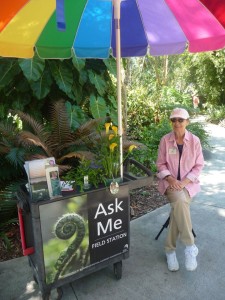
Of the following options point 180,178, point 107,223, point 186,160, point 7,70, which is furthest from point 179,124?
point 7,70

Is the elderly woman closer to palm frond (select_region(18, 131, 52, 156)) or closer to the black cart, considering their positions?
the black cart

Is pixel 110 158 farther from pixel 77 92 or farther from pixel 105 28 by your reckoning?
pixel 77 92

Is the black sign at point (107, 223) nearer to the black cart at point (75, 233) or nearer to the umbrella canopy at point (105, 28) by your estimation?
the black cart at point (75, 233)

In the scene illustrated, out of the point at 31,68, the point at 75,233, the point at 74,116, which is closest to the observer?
the point at 75,233

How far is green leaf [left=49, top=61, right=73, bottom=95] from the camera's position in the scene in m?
4.36

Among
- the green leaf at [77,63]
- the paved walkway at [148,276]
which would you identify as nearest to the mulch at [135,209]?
the paved walkway at [148,276]

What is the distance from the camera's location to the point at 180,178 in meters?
3.14

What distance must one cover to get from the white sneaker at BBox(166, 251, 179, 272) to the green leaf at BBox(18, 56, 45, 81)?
9.07 ft

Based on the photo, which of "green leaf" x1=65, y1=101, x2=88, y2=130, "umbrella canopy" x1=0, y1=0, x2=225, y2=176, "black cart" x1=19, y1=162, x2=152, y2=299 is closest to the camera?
"black cart" x1=19, y1=162, x2=152, y2=299

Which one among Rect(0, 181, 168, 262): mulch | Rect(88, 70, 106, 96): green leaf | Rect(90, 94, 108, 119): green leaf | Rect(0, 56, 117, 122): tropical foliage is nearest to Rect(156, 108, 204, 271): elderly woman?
Rect(0, 181, 168, 262): mulch

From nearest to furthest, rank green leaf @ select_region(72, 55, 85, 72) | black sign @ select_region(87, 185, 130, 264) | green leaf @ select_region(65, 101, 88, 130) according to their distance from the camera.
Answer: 1. black sign @ select_region(87, 185, 130, 264)
2. green leaf @ select_region(72, 55, 85, 72)
3. green leaf @ select_region(65, 101, 88, 130)

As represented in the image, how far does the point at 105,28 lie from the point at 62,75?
1.15 m

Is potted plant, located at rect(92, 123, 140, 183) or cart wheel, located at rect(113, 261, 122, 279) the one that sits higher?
potted plant, located at rect(92, 123, 140, 183)

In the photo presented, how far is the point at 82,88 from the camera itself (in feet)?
16.6
